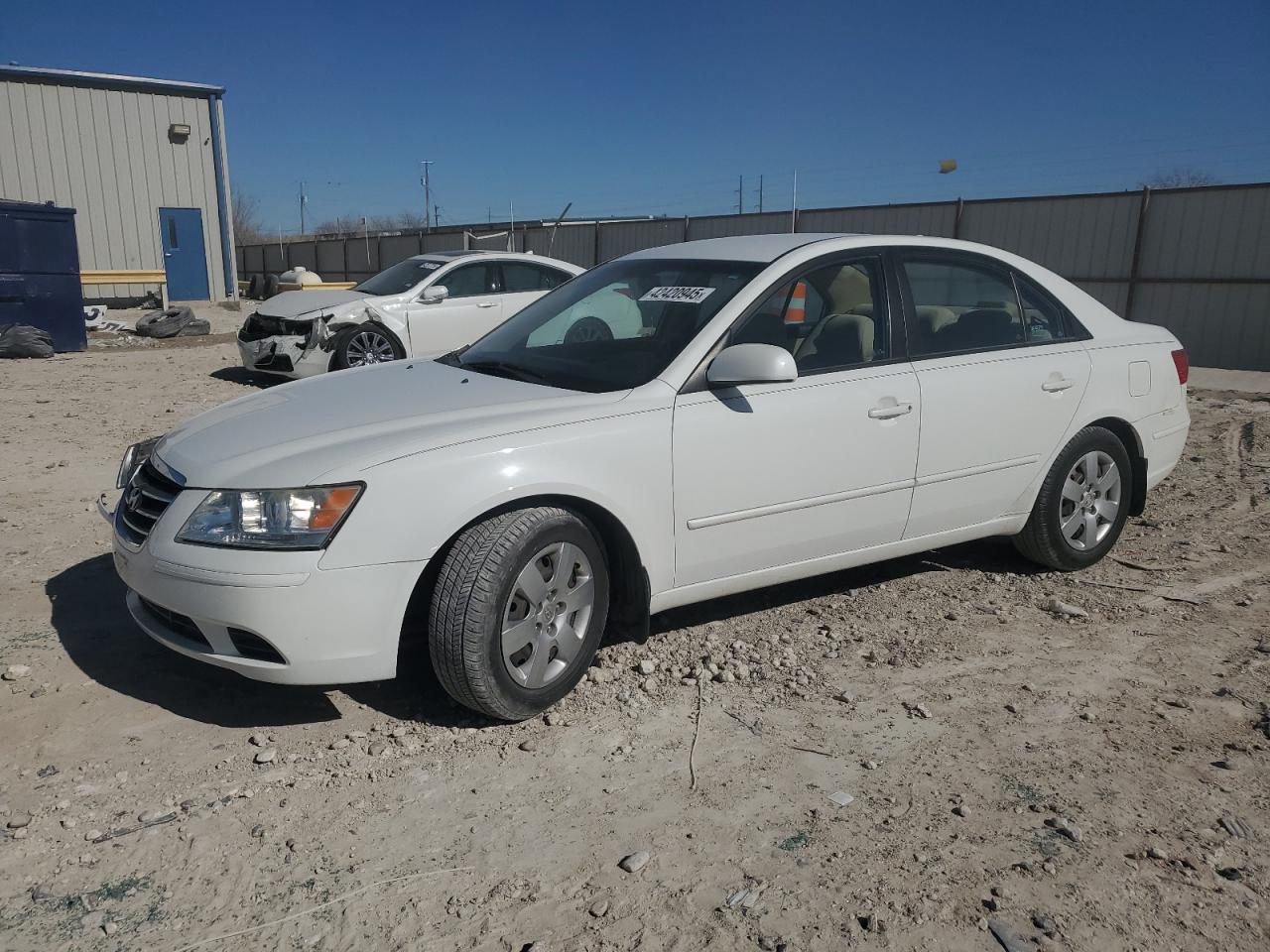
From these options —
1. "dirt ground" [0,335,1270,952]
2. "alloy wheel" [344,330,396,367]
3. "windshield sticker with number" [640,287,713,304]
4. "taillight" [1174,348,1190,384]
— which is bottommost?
"dirt ground" [0,335,1270,952]

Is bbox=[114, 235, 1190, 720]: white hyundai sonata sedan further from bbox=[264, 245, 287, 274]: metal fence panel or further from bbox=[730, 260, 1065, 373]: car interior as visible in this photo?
bbox=[264, 245, 287, 274]: metal fence panel

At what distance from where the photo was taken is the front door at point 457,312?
10.9 m

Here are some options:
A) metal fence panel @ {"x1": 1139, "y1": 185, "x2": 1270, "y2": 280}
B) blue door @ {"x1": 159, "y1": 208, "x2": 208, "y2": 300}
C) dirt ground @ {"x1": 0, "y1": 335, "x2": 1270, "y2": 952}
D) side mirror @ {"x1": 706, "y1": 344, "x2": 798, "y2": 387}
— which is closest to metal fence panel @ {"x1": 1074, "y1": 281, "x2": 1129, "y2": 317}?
metal fence panel @ {"x1": 1139, "y1": 185, "x2": 1270, "y2": 280}

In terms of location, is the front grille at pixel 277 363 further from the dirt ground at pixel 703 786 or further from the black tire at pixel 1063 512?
the black tire at pixel 1063 512

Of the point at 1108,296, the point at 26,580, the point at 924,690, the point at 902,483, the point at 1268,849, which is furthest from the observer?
the point at 1108,296

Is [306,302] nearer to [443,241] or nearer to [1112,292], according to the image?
[1112,292]

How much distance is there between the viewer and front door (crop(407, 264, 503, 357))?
35.7ft

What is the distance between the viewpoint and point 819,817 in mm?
2953

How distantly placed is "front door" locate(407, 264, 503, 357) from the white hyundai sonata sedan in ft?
20.7

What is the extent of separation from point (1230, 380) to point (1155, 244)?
2.91 metres

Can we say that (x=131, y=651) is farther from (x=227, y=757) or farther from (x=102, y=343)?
(x=102, y=343)

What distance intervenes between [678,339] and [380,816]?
201cm

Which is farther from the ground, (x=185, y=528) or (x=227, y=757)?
(x=185, y=528)

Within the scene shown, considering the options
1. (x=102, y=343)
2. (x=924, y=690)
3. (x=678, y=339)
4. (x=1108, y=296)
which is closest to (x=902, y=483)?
(x=924, y=690)
